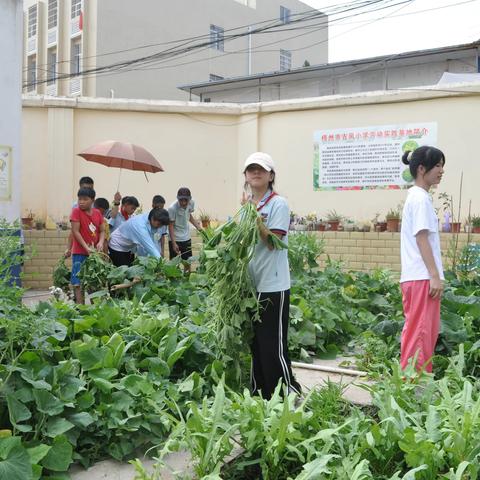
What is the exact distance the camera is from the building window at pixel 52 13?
26.0 m

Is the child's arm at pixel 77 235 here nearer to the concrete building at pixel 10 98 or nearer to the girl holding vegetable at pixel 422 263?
the concrete building at pixel 10 98

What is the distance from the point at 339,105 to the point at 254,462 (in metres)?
10.3

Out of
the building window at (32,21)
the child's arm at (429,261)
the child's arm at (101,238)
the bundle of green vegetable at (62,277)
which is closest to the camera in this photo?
the child's arm at (429,261)

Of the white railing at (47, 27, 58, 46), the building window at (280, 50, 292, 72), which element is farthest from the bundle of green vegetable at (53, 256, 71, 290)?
the building window at (280, 50, 292, 72)

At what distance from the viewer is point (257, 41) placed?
1156 inches

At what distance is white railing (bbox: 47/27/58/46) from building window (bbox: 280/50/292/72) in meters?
10.9

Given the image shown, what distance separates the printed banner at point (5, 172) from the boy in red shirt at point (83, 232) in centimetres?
251

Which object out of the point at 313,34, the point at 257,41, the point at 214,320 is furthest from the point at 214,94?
the point at 214,320

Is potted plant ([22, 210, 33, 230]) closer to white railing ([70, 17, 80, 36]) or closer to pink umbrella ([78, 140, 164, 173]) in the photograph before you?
pink umbrella ([78, 140, 164, 173])

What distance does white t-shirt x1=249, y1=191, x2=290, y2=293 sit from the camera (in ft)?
12.5

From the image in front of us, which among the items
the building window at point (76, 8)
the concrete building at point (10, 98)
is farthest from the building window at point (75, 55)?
the concrete building at point (10, 98)

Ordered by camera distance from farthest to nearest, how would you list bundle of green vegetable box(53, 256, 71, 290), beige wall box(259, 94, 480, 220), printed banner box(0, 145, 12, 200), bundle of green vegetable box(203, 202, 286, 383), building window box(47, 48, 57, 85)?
building window box(47, 48, 57, 85), beige wall box(259, 94, 480, 220), printed banner box(0, 145, 12, 200), bundle of green vegetable box(53, 256, 71, 290), bundle of green vegetable box(203, 202, 286, 383)

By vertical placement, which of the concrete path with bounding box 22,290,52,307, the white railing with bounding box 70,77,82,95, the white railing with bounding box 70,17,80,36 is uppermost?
the white railing with bounding box 70,17,80,36

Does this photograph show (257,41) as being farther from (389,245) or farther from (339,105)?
(389,245)
